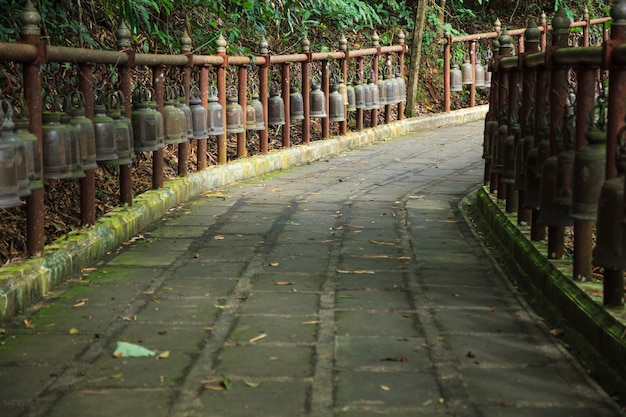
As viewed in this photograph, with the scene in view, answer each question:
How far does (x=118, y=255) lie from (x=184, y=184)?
2.08 metres

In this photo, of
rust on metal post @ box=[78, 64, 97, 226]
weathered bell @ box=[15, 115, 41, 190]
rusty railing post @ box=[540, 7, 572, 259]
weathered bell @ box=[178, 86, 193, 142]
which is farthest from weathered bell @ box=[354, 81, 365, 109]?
weathered bell @ box=[15, 115, 41, 190]

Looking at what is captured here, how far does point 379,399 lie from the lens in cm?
332

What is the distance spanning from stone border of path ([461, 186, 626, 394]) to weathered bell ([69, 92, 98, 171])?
2295mm

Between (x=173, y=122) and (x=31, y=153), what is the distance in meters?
2.79

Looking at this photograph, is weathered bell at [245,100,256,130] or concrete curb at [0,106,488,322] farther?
weathered bell at [245,100,256,130]

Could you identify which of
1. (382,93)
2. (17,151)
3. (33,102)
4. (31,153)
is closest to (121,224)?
(33,102)

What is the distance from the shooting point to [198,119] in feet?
27.3

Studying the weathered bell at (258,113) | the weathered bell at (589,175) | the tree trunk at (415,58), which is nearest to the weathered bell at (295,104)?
the weathered bell at (258,113)

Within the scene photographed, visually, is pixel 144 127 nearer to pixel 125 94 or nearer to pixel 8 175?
pixel 125 94

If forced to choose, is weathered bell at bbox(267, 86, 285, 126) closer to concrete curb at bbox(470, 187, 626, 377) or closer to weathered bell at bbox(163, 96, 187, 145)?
weathered bell at bbox(163, 96, 187, 145)

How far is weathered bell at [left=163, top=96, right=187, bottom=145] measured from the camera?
24.7ft

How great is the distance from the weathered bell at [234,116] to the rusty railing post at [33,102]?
421cm

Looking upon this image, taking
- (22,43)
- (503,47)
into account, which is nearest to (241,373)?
(22,43)

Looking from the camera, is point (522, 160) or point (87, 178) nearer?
point (522, 160)
